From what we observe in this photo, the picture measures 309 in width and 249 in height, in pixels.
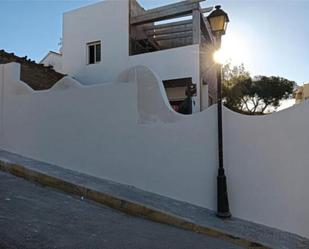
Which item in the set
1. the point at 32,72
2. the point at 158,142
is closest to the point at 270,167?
the point at 158,142

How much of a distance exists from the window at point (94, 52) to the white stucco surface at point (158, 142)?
6309 mm

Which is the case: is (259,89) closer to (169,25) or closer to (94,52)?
(169,25)

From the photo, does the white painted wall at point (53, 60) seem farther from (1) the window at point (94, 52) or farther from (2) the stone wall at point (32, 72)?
(2) the stone wall at point (32, 72)

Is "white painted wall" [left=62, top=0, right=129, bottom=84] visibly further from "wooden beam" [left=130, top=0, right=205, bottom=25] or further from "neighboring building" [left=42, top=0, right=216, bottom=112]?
"wooden beam" [left=130, top=0, right=205, bottom=25]

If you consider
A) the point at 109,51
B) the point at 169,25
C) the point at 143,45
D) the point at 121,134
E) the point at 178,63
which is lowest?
the point at 121,134

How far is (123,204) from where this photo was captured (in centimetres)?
657

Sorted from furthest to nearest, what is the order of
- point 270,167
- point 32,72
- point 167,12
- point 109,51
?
point 109,51 < point 167,12 < point 32,72 < point 270,167

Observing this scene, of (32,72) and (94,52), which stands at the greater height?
(94,52)

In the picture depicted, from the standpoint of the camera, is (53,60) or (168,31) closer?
(168,31)

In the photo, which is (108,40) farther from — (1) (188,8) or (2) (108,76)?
(1) (188,8)

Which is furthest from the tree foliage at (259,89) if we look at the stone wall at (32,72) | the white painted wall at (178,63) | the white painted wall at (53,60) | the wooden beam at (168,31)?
the stone wall at (32,72)

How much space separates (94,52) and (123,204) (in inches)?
461

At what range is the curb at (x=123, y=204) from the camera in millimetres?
5506

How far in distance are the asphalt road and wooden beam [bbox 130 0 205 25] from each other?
10002 millimetres
